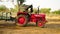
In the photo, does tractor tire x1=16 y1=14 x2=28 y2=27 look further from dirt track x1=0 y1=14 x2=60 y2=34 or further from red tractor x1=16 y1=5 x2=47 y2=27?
dirt track x1=0 y1=14 x2=60 y2=34

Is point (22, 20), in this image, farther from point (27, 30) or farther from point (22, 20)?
point (27, 30)

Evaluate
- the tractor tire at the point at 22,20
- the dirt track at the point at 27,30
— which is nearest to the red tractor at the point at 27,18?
the tractor tire at the point at 22,20

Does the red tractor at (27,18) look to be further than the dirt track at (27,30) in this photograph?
Yes

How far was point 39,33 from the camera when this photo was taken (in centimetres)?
1033

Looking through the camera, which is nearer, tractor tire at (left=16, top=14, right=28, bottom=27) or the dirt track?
the dirt track

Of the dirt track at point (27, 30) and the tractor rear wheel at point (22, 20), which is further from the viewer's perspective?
the tractor rear wheel at point (22, 20)

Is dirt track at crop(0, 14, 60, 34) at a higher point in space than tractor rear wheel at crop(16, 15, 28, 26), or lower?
lower

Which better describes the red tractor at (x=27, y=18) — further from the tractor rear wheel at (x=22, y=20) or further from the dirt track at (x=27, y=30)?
the dirt track at (x=27, y=30)

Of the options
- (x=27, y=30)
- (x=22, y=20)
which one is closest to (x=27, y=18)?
(x=22, y=20)

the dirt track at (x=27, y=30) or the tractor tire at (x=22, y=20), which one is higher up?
the tractor tire at (x=22, y=20)

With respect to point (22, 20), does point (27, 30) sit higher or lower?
lower

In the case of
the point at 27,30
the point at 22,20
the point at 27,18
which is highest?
the point at 27,18

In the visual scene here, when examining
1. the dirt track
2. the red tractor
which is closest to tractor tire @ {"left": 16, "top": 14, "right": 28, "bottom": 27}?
the red tractor

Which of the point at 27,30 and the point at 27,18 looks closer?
the point at 27,30
